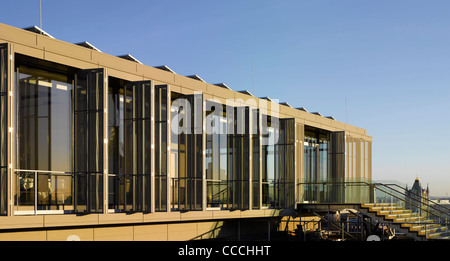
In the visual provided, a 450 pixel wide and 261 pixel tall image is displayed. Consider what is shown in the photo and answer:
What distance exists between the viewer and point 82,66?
14922 millimetres

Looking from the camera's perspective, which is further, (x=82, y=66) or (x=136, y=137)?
(x=136, y=137)

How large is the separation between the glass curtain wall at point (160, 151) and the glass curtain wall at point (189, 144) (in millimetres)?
1287

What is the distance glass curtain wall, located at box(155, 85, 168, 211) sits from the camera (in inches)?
659

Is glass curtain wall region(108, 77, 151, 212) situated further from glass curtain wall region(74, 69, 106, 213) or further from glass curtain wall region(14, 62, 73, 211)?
glass curtain wall region(14, 62, 73, 211)

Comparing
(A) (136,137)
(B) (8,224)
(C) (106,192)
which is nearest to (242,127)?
(A) (136,137)

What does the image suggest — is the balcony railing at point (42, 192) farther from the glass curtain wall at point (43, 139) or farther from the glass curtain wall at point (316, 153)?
the glass curtain wall at point (316, 153)

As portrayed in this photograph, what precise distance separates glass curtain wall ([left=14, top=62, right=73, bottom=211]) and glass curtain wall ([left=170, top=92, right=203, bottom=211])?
418 cm

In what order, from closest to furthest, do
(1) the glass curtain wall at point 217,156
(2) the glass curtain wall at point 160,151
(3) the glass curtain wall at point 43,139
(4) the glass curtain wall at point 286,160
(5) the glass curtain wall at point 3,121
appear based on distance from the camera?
(5) the glass curtain wall at point 3,121 → (3) the glass curtain wall at point 43,139 → (2) the glass curtain wall at point 160,151 → (1) the glass curtain wall at point 217,156 → (4) the glass curtain wall at point 286,160

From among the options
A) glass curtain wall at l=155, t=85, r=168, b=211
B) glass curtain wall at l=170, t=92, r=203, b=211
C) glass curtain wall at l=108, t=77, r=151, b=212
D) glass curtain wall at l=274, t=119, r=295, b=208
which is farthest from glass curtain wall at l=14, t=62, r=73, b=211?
glass curtain wall at l=274, t=119, r=295, b=208

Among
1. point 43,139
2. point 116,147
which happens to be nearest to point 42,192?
point 43,139

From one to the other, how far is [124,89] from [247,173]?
21.8 feet

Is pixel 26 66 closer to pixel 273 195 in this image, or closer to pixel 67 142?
pixel 67 142

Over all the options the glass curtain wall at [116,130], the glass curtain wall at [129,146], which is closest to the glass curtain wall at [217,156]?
the glass curtain wall at [129,146]

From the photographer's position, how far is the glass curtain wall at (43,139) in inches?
540
